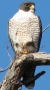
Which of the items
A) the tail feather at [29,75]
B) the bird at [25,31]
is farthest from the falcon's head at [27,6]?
the tail feather at [29,75]

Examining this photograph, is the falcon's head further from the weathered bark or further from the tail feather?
the weathered bark

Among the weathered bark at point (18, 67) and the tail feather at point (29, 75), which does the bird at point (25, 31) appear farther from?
the weathered bark at point (18, 67)

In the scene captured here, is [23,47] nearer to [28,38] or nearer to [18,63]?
[28,38]

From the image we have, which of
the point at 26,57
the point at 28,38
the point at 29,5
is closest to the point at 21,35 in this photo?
the point at 28,38

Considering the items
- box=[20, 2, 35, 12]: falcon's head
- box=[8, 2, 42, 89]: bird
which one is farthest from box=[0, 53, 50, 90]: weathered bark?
box=[20, 2, 35, 12]: falcon's head

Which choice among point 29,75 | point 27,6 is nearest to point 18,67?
point 29,75

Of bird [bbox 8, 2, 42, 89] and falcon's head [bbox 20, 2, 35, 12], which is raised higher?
falcon's head [bbox 20, 2, 35, 12]

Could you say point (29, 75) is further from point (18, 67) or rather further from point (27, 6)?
point (27, 6)

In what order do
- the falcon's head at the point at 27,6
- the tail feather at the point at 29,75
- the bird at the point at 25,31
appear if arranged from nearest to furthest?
the tail feather at the point at 29,75 < the bird at the point at 25,31 < the falcon's head at the point at 27,6
